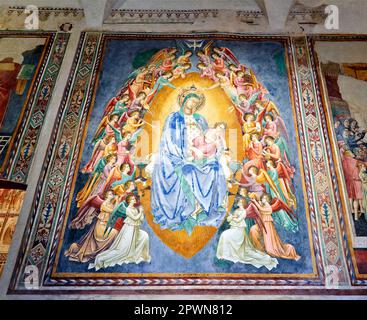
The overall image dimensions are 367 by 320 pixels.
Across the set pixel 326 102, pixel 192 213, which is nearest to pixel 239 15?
pixel 326 102

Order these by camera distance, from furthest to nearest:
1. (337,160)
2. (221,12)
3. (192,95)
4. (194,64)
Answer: (221,12) → (194,64) → (192,95) → (337,160)

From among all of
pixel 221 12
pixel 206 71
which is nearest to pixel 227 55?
pixel 206 71

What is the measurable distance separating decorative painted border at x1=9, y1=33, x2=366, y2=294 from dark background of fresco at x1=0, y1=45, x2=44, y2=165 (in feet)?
2.24

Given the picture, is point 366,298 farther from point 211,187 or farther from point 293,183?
point 211,187

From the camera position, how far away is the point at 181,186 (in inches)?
263

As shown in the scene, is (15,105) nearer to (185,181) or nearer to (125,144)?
(125,144)

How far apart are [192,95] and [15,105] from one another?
9.60 ft

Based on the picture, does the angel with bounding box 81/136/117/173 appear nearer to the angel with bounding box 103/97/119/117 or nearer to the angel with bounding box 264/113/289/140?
the angel with bounding box 103/97/119/117

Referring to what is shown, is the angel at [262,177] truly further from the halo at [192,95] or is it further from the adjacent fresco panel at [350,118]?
the halo at [192,95]

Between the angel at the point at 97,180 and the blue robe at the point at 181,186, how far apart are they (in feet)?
2.30

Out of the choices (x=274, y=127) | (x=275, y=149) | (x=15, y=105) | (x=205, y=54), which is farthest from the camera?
(x=205, y=54)

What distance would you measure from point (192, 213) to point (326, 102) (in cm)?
297

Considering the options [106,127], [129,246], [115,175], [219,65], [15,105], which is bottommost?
[129,246]

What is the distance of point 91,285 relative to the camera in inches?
229
